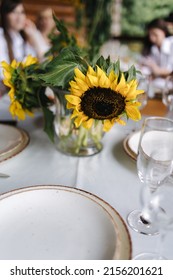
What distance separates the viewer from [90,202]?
2.04ft

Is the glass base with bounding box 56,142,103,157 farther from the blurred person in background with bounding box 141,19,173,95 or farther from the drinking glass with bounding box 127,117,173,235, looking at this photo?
the blurred person in background with bounding box 141,19,173,95

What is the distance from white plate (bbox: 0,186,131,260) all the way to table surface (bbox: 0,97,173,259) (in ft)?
0.29

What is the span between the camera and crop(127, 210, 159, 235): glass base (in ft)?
1.97

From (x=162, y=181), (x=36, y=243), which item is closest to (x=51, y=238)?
(x=36, y=243)

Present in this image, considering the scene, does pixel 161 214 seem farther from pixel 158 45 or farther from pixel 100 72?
pixel 158 45

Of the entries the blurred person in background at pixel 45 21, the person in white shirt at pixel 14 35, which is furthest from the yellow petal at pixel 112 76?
the blurred person in background at pixel 45 21

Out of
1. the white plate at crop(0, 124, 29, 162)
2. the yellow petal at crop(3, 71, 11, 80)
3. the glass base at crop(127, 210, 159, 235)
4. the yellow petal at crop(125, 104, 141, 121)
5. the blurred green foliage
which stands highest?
the blurred green foliage

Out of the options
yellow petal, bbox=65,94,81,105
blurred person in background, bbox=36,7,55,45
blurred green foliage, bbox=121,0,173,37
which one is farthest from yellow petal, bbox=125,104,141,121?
blurred green foliage, bbox=121,0,173,37

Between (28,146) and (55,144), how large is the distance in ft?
0.26

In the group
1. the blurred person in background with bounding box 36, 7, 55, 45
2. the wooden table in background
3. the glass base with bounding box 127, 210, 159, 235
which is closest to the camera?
the glass base with bounding box 127, 210, 159, 235

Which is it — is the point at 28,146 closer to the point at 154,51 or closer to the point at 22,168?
the point at 22,168

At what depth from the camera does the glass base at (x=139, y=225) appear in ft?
1.97

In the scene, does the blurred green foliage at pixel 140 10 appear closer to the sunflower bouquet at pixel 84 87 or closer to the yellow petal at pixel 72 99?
the sunflower bouquet at pixel 84 87

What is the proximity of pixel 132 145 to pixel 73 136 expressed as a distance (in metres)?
0.17
